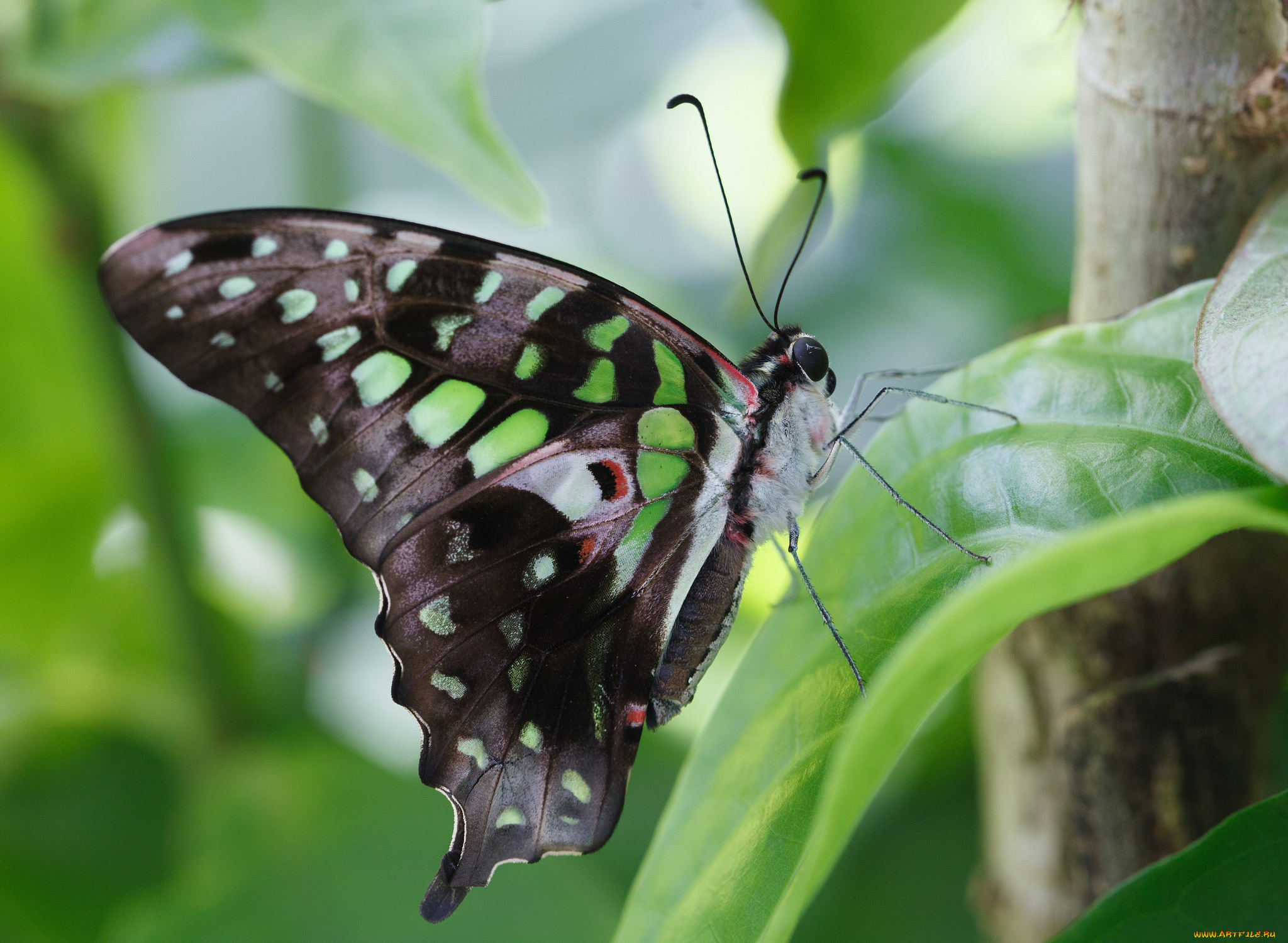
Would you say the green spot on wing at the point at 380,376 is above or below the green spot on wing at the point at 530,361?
below

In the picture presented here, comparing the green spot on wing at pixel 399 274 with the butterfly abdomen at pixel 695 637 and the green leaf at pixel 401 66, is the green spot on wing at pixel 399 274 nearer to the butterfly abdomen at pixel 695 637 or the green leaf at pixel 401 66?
the green leaf at pixel 401 66

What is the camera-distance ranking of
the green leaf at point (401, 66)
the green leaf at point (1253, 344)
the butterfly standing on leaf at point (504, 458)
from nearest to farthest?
the green leaf at point (1253, 344) < the green leaf at point (401, 66) < the butterfly standing on leaf at point (504, 458)

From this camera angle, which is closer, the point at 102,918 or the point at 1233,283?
the point at 1233,283

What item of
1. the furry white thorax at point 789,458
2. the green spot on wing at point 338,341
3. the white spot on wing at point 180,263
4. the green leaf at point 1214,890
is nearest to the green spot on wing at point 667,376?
the furry white thorax at point 789,458

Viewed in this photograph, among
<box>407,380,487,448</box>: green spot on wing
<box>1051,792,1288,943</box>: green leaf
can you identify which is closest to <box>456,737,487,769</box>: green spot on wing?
<box>407,380,487,448</box>: green spot on wing

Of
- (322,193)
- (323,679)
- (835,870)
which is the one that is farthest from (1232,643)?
(322,193)

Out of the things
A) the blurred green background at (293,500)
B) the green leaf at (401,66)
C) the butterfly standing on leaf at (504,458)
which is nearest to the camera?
the green leaf at (401,66)

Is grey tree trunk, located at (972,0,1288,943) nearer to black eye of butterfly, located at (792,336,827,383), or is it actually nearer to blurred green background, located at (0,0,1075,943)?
blurred green background, located at (0,0,1075,943)

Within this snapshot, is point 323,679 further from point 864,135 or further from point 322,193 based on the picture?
point 864,135
